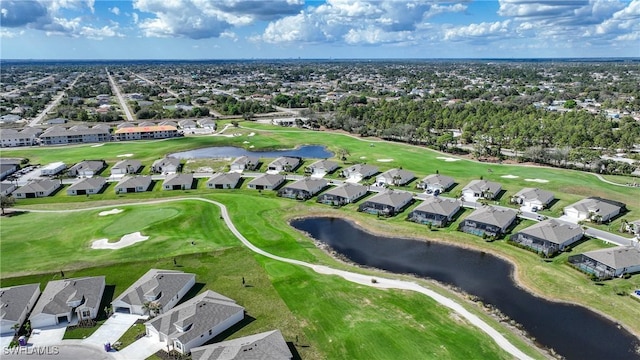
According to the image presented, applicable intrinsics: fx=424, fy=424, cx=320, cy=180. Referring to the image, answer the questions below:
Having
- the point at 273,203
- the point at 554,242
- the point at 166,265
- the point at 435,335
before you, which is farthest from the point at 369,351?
the point at 273,203

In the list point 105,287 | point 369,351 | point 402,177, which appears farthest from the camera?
point 402,177

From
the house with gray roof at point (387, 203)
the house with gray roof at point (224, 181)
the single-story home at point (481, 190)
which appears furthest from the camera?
the house with gray roof at point (224, 181)

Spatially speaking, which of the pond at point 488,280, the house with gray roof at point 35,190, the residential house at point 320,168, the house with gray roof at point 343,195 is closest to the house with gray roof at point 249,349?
the pond at point 488,280

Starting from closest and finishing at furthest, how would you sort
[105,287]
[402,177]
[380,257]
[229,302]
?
[229,302] < [105,287] < [380,257] < [402,177]

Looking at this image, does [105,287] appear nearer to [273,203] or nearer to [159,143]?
[273,203]

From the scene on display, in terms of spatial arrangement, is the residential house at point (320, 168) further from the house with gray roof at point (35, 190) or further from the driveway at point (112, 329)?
the driveway at point (112, 329)

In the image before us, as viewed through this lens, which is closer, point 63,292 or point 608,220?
point 63,292

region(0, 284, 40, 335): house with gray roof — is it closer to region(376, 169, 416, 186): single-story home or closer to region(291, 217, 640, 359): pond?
region(291, 217, 640, 359): pond
